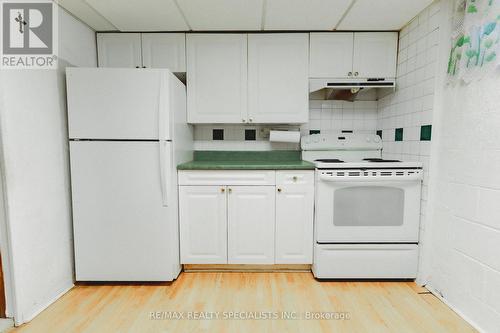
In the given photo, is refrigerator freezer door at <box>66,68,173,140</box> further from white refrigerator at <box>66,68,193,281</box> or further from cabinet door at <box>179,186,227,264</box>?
cabinet door at <box>179,186,227,264</box>

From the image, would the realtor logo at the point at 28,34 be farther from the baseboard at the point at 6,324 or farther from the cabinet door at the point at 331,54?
the cabinet door at the point at 331,54

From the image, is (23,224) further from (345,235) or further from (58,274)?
(345,235)

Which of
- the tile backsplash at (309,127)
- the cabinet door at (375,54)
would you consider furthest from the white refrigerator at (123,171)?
the cabinet door at (375,54)

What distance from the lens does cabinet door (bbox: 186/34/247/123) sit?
2307mm

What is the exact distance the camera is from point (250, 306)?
1738 millimetres

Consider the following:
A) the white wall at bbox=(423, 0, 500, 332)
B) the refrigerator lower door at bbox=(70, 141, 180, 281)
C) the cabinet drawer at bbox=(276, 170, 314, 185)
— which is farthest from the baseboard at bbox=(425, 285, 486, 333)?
the refrigerator lower door at bbox=(70, 141, 180, 281)

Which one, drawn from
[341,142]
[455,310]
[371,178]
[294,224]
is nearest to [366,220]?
[371,178]

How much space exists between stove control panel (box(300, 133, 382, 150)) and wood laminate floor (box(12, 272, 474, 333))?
1.20 metres

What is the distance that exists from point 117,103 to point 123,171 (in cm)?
48

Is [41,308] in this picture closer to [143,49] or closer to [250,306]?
[250,306]

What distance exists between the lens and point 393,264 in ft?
6.62

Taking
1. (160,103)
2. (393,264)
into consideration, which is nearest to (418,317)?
(393,264)

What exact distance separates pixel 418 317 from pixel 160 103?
2.17m

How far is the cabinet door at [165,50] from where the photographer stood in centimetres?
230
